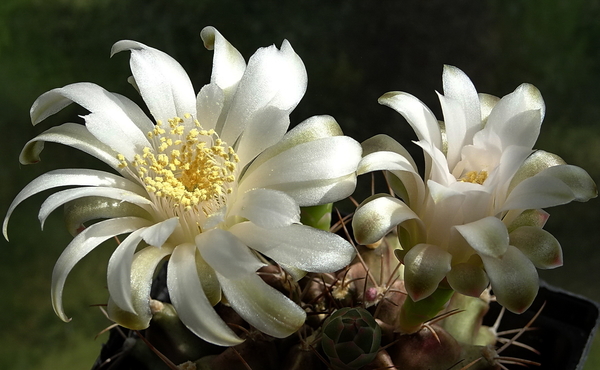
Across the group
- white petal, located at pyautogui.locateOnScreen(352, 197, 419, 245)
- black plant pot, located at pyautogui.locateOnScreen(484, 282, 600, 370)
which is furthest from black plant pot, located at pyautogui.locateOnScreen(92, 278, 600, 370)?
white petal, located at pyautogui.locateOnScreen(352, 197, 419, 245)

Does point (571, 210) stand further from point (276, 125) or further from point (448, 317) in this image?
point (276, 125)

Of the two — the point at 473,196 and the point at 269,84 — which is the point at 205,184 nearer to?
the point at 269,84

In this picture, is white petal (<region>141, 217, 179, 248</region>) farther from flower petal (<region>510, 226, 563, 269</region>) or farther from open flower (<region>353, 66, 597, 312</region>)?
flower petal (<region>510, 226, 563, 269</region>)

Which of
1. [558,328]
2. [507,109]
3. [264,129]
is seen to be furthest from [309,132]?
[558,328]

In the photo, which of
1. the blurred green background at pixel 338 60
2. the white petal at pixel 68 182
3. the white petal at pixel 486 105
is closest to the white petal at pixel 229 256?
the white petal at pixel 68 182

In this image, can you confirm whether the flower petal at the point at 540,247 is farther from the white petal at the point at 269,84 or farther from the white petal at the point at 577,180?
the white petal at the point at 269,84
